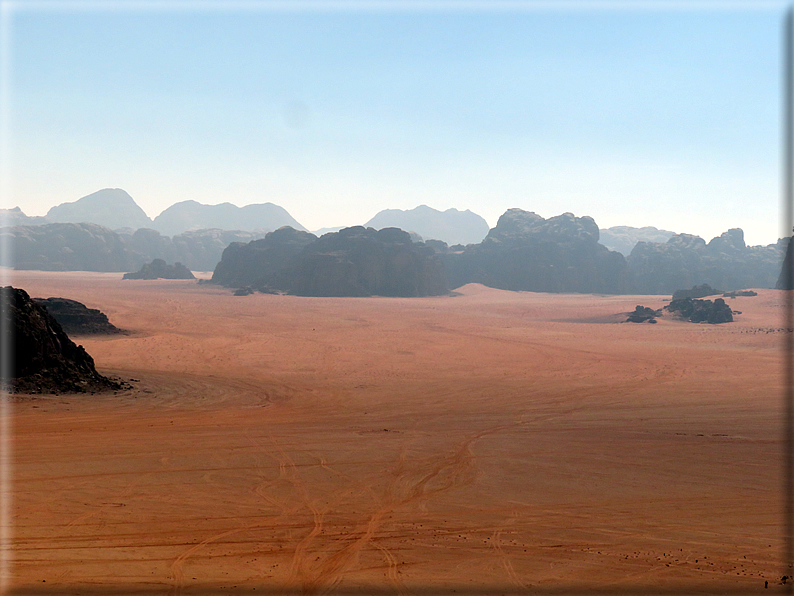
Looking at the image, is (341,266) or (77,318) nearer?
(77,318)

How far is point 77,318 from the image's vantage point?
29109 millimetres

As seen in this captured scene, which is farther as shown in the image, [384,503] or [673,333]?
[673,333]

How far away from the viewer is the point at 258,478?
9148 mm

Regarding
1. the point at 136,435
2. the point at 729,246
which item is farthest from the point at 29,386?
the point at 729,246

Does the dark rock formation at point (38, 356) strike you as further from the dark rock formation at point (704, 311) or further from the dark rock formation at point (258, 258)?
the dark rock formation at point (258, 258)

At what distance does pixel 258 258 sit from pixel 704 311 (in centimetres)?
7584

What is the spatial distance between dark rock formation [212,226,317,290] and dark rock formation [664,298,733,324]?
59.5m

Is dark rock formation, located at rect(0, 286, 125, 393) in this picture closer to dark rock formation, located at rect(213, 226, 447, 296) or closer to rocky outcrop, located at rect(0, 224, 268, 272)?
dark rock formation, located at rect(213, 226, 447, 296)

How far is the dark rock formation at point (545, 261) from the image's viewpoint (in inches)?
4178

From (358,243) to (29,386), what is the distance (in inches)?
3194

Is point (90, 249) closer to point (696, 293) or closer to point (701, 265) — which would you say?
point (696, 293)

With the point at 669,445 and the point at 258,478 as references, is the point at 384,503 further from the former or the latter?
the point at 669,445

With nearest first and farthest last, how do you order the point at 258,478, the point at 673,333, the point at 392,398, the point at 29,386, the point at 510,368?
the point at 258,478, the point at 29,386, the point at 392,398, the point at 510,368, the point at 673,333

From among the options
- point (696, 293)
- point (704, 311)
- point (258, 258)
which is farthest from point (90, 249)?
point (704, 311)
